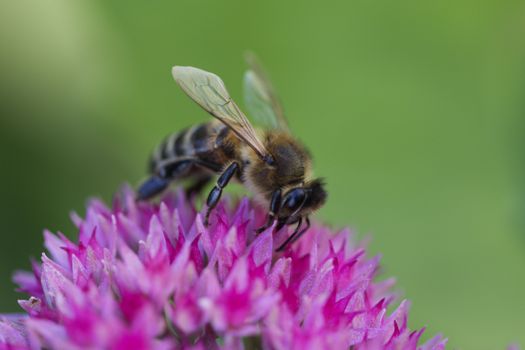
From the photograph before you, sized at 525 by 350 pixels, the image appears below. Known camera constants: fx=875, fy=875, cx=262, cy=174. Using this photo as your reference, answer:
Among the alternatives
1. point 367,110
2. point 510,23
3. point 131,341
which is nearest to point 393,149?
point 367,110

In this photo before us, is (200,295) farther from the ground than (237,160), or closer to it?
closer to it

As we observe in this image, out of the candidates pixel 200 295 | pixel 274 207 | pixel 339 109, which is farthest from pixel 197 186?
pixel 339 109

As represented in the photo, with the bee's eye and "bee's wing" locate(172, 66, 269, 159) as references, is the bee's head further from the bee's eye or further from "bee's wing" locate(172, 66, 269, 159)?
"bee's wing" locate(172, 66, 269, 159)

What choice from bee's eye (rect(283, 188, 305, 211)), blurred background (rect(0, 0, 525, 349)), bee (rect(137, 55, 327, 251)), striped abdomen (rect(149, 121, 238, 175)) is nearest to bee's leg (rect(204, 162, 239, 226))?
bee (rect(137, 55, 327, 251))

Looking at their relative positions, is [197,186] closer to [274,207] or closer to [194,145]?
[194,145]

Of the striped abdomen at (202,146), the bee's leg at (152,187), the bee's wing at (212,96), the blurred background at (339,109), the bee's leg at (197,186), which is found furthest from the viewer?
the blurred background at (339,109)

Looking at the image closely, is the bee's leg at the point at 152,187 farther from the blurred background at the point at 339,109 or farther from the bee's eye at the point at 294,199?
the blurred background at the point at 339,109

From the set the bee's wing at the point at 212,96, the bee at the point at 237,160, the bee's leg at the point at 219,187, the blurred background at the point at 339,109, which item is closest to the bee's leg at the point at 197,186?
the bee at the point at 237,160
